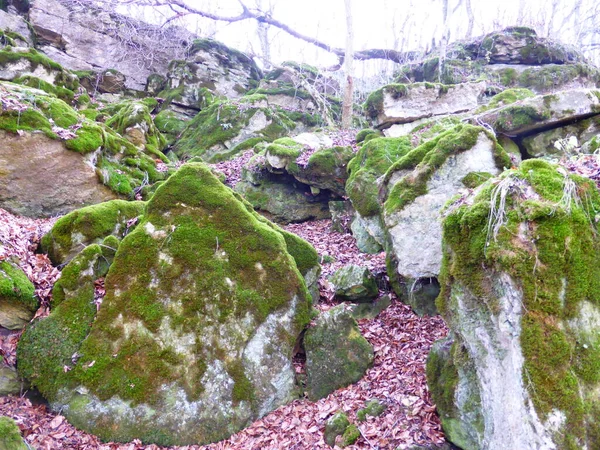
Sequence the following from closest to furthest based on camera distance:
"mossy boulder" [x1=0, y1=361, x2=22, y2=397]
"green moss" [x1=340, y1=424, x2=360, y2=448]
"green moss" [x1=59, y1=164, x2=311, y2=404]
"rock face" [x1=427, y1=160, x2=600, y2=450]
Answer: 1. "rock face" [x1=427, y1=160, x2=600, y2=450]
2. "green moss" [x1=340, y1=424, x2=360, y2=448]
3. "mossy boulder" [x1=0, y1=361, x2=22, y2=397]
4. "green moss" [x1=59, y1=164, x2=311, y2=404]

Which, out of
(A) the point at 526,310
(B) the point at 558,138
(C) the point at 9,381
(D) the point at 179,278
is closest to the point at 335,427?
(A) the point at 526,310

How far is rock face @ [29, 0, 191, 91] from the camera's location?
789 inches

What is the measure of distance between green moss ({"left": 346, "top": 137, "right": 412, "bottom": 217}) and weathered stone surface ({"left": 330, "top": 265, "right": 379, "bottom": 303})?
2031 mm

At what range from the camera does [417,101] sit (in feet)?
46.4

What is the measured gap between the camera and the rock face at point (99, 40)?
20.0 metres

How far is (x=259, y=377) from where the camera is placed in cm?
572

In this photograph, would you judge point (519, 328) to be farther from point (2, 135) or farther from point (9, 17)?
point (9, 17)

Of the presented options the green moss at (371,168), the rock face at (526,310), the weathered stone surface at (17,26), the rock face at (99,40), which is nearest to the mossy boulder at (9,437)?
the rock face at (526,310)

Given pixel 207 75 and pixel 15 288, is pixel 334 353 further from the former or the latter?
pixel 207 75

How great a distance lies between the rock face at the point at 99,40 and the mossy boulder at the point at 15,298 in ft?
60.7

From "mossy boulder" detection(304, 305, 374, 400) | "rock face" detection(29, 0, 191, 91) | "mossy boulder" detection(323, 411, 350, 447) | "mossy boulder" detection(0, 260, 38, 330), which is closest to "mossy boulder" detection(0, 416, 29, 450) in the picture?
"mossy boulder" detection(0, 260, 38, 330)

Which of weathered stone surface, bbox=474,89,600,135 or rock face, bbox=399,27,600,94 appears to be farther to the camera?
rock face, bbox=399,27,600,94

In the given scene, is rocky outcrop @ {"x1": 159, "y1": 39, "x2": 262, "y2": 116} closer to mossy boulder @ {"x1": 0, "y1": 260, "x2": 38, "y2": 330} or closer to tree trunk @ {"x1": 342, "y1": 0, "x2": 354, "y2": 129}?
tree trunk @ {"x1": 342, "y1": 0, "x2": 354, "y2": 129}

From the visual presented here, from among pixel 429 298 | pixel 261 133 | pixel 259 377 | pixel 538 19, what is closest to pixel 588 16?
pixel 538 19
